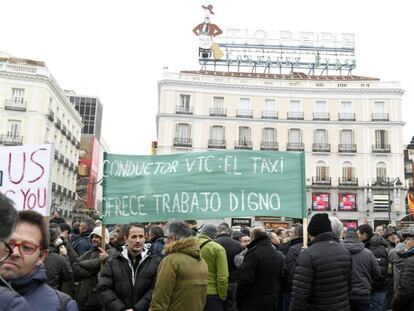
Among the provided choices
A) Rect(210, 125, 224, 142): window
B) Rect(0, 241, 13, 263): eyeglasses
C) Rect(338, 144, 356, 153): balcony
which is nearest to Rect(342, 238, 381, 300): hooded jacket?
Rect(0, 241, 13, 263): eyeglasses

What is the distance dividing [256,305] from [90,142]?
217 ft

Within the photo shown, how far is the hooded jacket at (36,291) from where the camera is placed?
2168 mm

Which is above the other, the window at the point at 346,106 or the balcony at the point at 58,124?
the window at the point at 346,106

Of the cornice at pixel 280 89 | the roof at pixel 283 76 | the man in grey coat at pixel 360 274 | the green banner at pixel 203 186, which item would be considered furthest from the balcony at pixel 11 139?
the man in grey coat at pixel 360 274

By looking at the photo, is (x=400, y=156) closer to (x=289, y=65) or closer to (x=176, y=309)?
A: (x=289, y=65)

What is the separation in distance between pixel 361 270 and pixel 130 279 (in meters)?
2.86

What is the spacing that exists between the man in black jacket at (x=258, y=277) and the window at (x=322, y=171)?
3467cm

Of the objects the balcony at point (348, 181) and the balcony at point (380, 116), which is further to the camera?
the balcony at point (380, 116)

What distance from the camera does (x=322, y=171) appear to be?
129 feet

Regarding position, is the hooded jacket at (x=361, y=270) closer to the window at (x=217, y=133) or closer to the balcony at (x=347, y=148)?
the window at (x=217, y=133)

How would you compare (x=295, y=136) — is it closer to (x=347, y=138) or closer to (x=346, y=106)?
(x=347, y=138)

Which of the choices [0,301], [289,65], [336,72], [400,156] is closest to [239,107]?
[289,65]

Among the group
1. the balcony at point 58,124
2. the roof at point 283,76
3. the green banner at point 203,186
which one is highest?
the roof at point 283,76

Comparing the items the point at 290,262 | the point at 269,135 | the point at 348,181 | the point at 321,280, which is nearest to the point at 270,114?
the point at 269,135
